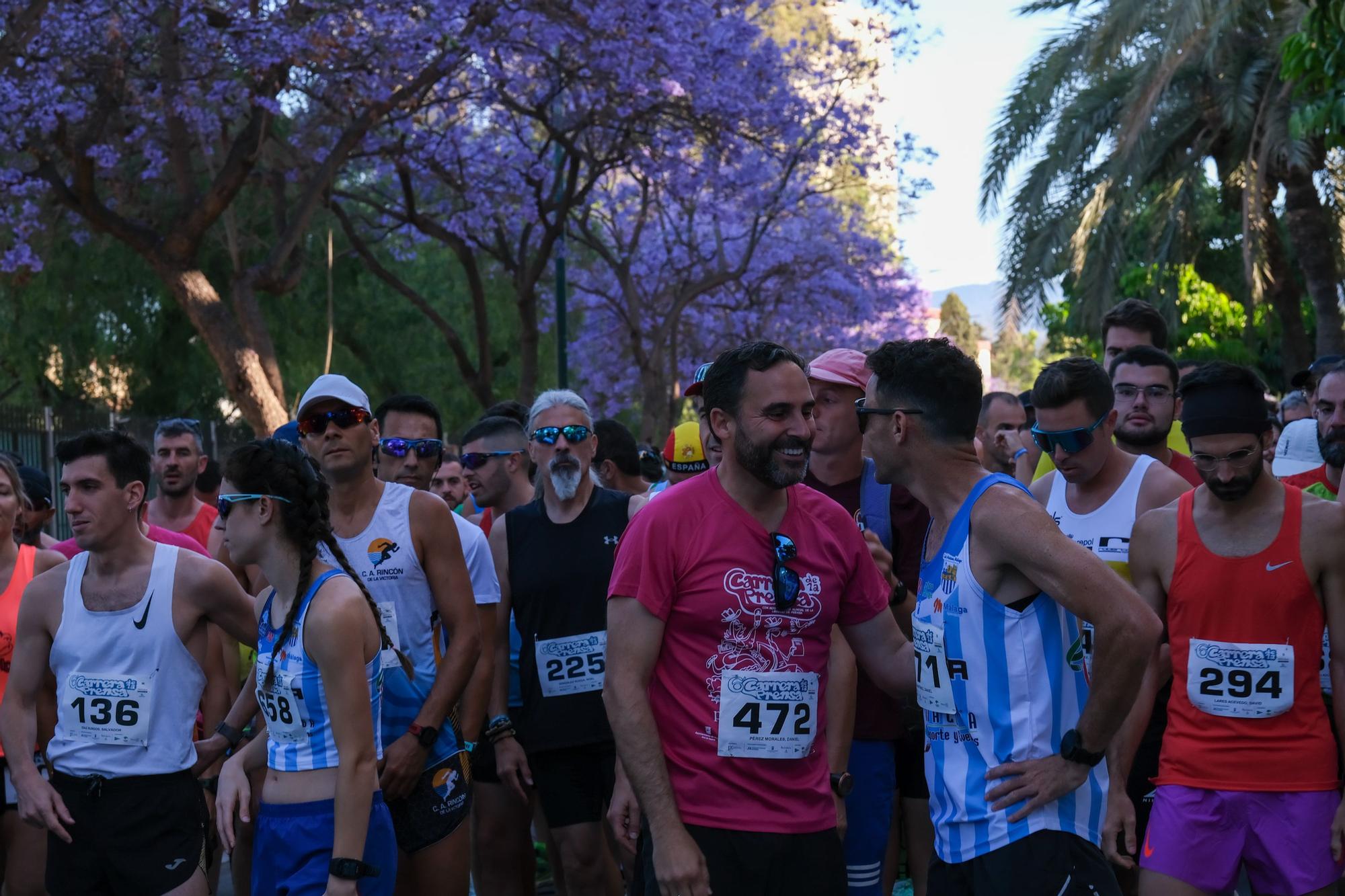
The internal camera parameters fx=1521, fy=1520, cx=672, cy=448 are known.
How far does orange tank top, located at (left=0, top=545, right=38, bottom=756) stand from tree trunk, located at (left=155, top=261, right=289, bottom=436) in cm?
821

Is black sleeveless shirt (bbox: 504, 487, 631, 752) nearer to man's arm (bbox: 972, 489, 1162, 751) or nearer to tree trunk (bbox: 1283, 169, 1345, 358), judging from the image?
man's arm (bbox: 972, 489, 1162, 751)

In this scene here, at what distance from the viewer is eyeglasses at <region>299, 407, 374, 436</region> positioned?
17.7 feet

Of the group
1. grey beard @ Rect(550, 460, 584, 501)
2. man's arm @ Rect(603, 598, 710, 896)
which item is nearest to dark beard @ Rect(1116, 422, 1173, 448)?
grey beard @ Rect(550, 460, 584, 501)

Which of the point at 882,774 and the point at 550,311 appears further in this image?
the point at 550,311

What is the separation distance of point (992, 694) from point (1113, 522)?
2116 millimetres

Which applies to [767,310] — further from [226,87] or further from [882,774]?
[882,774]

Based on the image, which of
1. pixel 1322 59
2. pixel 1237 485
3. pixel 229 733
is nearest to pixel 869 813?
pixel 1237 485

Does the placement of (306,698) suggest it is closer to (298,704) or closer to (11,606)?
(298,704)

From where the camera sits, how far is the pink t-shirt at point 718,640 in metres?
3.91

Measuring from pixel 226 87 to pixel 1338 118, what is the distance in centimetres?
1084

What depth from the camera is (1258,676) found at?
4.80m

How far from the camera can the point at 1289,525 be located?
15.9ft

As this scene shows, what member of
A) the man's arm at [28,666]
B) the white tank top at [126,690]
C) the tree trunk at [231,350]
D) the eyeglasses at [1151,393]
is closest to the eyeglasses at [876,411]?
the eyeglasses at [1151,393]

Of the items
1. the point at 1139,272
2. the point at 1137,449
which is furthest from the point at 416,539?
the point at 1139,272
